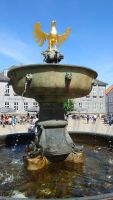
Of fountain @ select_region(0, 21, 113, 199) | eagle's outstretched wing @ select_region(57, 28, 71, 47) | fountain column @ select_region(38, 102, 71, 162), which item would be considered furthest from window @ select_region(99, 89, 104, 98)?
fountain column @ select_region(38, 102, 71, 162)

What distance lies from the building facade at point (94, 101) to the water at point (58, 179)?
63392 millimetres

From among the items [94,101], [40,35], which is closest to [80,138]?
[40,35]

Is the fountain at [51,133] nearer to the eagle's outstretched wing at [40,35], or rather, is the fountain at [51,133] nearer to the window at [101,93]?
the eagle's outstretched wing at [40,35]

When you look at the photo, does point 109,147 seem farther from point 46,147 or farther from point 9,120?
point 9,120

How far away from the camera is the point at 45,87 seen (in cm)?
573

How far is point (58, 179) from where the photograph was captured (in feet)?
17.2

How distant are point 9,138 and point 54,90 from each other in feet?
12.5

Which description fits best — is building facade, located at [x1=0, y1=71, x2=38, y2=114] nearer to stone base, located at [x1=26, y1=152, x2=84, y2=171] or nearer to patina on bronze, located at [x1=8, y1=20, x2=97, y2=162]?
patina on bronze, located at [x1=8, y1=20, x2=97, y2=162]

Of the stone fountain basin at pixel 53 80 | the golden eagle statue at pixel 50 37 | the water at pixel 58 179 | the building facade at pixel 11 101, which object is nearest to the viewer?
the water at pixel 58 179

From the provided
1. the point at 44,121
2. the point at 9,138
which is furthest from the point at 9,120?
the point at 44,121

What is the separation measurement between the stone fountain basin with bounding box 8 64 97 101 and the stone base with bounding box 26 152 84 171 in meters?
1.26

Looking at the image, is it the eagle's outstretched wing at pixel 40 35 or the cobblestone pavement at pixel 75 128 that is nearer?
the eagle's outstretched wing at pixel 40 35

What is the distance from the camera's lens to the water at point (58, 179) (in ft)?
14.8

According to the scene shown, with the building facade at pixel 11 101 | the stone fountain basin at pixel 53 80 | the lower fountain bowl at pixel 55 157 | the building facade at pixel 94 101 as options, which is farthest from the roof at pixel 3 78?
the lower fountain bowl at pixel 55 157
